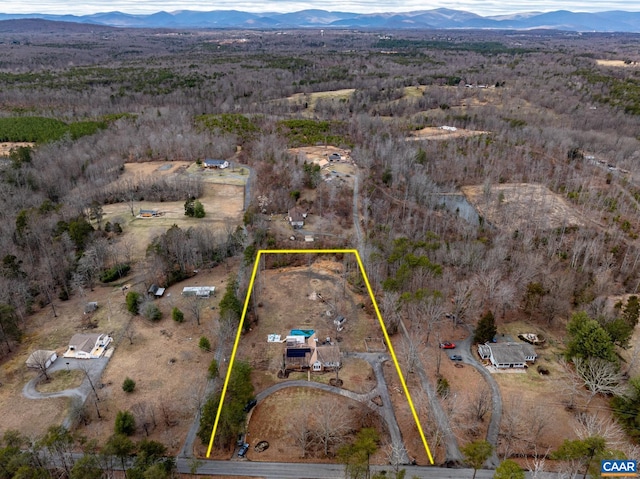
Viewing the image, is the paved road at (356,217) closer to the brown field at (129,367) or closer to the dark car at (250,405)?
the brown field at (129,367)

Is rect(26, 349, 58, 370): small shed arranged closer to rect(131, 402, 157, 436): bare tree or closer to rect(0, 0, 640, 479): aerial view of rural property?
rect(0, 0, 640, 479): aerial view of rural property

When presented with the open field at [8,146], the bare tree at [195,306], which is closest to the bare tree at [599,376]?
the bare tree at [195,306]

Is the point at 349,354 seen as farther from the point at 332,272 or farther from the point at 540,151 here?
the point at 540,151

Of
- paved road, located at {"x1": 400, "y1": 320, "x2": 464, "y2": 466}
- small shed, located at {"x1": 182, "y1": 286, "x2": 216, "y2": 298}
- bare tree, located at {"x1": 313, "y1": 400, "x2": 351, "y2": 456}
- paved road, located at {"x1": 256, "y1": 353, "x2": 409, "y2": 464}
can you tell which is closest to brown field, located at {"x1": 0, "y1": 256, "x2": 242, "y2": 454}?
small shed, located at {"x1": 182, "y1": 286, "x2": 216, "y2": 298}

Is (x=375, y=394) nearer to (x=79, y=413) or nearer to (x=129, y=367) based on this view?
(x=129, y=367)

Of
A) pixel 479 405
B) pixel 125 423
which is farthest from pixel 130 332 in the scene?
pixel 479 405

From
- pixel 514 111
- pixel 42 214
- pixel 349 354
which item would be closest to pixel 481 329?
pixel 349 354

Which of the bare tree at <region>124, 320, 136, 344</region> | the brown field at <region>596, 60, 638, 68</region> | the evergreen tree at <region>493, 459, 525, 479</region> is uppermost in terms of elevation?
the brown field at <region>596, 60, 638, 68</region>
